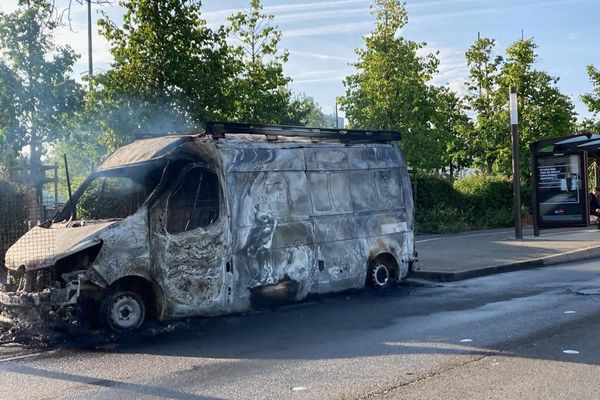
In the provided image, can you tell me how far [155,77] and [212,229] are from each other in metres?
7.30

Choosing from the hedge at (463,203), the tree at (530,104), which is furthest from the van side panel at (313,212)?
the tree at (530,104)

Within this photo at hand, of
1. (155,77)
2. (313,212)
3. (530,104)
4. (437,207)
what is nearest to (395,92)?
(437,207)

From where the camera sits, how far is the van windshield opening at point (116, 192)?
8.26 metres

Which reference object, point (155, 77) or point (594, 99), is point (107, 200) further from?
point (594, 99)

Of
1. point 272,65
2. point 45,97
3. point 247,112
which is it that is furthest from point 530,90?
point 45,97

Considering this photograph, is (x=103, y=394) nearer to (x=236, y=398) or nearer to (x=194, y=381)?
(x=194, y=381)

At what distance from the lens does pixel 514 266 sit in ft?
42.9

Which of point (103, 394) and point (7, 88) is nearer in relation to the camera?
point (103, 394)

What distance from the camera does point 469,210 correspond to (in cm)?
2442

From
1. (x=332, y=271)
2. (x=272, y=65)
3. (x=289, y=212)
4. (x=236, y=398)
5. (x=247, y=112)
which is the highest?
(x=272, y=65)

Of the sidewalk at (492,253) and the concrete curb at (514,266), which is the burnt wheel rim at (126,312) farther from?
the concrete curb at (514,266)

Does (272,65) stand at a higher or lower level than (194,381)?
higher

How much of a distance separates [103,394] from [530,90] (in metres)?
27.1

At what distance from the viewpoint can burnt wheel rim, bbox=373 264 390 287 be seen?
10102 mm
